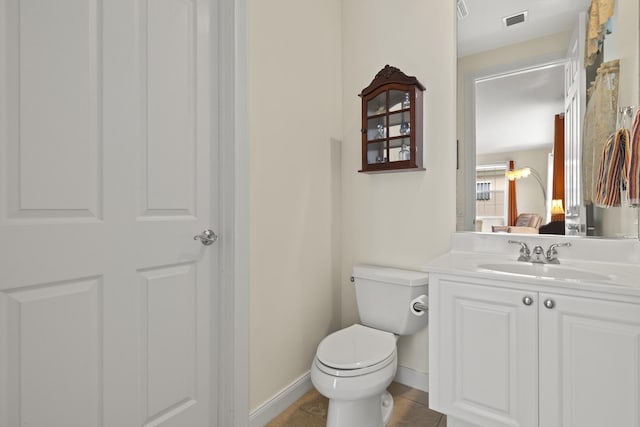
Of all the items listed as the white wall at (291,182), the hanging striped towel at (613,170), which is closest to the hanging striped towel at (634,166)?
the hanging striped towel at (613,170)

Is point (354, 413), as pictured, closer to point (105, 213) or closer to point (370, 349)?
point (370, 349)

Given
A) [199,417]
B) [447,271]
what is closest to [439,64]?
[447,271]

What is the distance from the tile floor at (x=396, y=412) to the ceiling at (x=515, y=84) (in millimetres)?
1390

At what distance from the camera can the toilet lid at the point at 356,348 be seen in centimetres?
141

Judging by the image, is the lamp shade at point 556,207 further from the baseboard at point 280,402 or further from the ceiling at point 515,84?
the baseboard at point 280,402

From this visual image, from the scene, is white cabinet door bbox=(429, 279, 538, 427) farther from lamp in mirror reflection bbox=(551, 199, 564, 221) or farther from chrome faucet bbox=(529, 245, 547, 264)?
lamp in mirror reflection bbox=(551, 199, 564, 221)

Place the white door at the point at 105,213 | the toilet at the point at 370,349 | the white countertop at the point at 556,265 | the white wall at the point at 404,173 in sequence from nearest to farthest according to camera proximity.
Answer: the white door at the point at 105,213
the white countertop at the point at 556,265
the toilet at the point at 370,349
the white wall at the point at 404,173

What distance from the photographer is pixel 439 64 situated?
1851mm

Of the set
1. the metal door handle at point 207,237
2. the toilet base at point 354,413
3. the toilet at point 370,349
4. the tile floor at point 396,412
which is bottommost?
the tile floor at point 396,412

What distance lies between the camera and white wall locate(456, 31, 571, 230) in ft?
5.26

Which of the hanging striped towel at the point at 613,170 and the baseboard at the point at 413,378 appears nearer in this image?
the hanging striped towel at the point at 613,170

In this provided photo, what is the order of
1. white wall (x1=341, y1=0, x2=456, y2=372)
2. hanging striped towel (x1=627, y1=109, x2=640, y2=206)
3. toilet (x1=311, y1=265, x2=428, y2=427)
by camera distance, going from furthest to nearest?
white wall (x1=341, y1=0, x2=456, y2=372) → toilet (x1=311, y1=265, x2=428, y2=427) → hanging striped towel (x1=627, y1=109, x2=640, y2=206)

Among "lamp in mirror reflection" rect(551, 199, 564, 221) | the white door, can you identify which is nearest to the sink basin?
"lamp in mirror reflection" rect(551, 199, 564, 221)

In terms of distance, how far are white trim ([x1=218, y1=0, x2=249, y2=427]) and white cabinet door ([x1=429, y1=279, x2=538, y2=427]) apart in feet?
2.75
